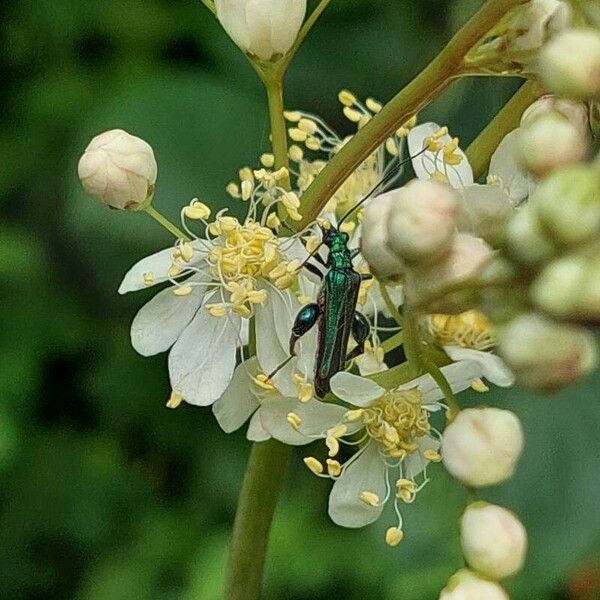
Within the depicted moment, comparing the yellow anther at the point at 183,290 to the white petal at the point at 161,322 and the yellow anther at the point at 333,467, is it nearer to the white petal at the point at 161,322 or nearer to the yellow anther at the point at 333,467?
the white petal at the point at 161,322

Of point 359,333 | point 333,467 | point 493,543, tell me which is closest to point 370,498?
point 333,467

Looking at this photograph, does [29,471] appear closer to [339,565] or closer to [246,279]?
[339,565]

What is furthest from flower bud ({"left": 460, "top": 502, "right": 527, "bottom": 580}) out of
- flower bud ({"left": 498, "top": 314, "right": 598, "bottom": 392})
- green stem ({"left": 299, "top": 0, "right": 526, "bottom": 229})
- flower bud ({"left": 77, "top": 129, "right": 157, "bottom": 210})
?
flower bud ({"left": 77, "top": 129, "right": 157, "bottom": 210})

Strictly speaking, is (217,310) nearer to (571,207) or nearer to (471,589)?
(471,589)

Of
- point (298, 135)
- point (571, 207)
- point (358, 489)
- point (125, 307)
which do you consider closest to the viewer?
point (571, 207)

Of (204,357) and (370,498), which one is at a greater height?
(204,357)
